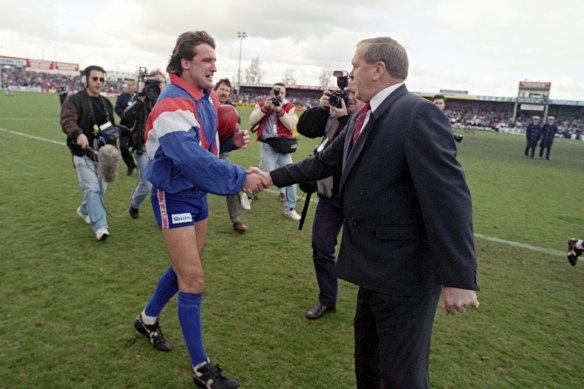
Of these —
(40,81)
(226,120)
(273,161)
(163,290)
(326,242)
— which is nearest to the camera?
(163,290)

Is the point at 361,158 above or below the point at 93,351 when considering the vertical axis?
above

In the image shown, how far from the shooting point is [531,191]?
1127 cm

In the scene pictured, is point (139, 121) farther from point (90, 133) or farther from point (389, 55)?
point (389, 55)

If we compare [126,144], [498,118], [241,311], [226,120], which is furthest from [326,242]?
[498,118]

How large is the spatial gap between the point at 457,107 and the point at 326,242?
75708 mm

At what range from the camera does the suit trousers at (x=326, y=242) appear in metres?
3.88

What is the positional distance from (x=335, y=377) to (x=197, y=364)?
3.41ft

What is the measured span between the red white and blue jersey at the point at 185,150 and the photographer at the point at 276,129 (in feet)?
11.9

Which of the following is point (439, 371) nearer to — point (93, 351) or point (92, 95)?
point (93, 351)

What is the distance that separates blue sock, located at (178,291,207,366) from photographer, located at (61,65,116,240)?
3143mm

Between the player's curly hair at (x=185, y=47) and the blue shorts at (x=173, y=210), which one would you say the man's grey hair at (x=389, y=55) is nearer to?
the player's curly hair at (x=185, y=47)

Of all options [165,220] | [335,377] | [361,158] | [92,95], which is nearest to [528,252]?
[335,377]

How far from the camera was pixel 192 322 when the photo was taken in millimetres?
2818

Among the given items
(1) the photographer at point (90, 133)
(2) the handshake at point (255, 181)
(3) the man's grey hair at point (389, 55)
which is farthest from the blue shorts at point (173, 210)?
(1) the photographer at point (90, 133)
